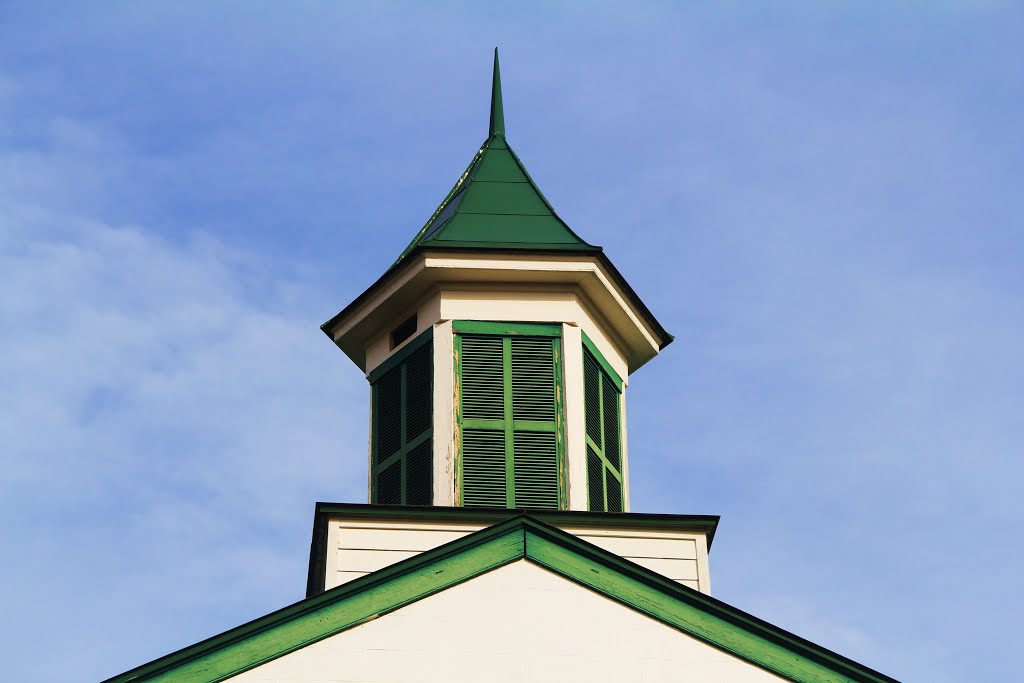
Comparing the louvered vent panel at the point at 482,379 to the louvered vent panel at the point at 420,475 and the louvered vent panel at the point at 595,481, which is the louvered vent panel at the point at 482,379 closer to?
the louvered vent panel at the point at 420,475

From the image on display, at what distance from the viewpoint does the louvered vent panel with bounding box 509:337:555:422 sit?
16.6 m

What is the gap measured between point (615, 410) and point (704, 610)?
515 centimetres

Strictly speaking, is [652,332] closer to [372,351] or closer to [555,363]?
[555,363]

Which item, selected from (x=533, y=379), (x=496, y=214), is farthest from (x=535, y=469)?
(x=496, y=214)

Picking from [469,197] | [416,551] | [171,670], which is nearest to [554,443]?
[416,551]

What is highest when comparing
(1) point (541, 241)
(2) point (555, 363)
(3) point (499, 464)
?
(1) point (541, 241)

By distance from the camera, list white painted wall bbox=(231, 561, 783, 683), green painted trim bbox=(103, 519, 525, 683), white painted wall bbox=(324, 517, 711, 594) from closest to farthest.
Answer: green painted trim bbox=(103, 519, 525, 683), white painted wall bbox=(231, 561, 783, 683), white painted wall bbox=(324, 517, 711, 594)

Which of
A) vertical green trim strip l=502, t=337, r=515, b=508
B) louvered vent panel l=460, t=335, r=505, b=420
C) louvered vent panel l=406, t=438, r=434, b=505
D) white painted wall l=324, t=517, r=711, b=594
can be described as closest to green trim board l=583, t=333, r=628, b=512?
vertical green trim strip l=502, t=337, r=515, b=508

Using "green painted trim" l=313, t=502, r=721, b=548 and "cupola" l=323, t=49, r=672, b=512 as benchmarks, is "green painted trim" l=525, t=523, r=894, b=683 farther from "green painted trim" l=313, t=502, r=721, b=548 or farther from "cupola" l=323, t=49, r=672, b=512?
"cupola" l=323, t=49, r=672, b=512

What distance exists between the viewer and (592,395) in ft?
56.0

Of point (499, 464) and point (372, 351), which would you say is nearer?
point (499, 464)

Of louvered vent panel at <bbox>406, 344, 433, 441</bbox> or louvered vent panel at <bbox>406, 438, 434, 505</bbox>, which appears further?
louvered vent panel at <bbox>406, 344, 433, 441</bbox>

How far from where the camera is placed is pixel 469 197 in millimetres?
18500

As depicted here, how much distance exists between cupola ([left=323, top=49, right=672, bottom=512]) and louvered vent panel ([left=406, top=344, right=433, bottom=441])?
0.06ft
